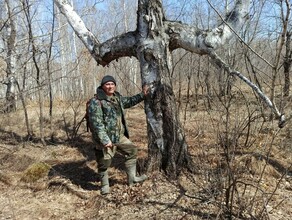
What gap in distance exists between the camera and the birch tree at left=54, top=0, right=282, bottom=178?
4.21m

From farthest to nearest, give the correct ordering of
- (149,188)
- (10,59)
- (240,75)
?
(10,59)
(149,188)
(240,75)

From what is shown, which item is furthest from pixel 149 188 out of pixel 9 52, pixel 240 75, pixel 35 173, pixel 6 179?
pixel 9 52

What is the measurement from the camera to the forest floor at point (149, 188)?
3418 millimetres

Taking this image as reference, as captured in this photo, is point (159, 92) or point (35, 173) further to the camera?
point (35, 173)

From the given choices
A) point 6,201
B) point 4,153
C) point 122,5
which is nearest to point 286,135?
point 6,201

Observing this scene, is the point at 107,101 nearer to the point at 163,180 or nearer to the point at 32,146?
the point at 163,180

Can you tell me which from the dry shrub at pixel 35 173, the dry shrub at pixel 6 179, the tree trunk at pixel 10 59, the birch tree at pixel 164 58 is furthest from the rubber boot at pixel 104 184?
the tree trunk at pixel 10 59

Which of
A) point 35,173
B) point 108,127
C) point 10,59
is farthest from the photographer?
point 10,59

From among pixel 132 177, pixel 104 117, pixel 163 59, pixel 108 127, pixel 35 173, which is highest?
pixel 163 59

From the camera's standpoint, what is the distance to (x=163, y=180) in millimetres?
4270

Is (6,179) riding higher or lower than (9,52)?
lower

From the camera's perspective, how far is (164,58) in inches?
167

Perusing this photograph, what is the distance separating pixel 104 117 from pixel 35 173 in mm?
1881

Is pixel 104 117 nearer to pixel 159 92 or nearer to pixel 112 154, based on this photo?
pixel 112 154
